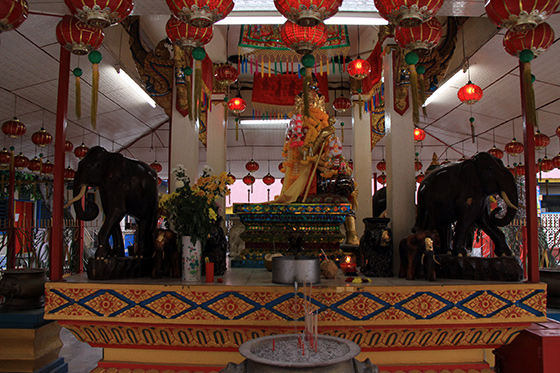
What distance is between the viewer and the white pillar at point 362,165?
757cm

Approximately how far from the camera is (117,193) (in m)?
3.68

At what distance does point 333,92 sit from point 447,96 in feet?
9.62

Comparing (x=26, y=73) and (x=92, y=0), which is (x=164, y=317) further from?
(x=26, y=73)

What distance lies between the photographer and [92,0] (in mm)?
2555

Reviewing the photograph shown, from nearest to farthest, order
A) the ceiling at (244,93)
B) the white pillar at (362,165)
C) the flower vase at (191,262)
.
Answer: the flower vase at (191,262)
the ceiling at (244,93)
the white pillar at (362,165)

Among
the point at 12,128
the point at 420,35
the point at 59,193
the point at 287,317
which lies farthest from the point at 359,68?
the point at 12,128

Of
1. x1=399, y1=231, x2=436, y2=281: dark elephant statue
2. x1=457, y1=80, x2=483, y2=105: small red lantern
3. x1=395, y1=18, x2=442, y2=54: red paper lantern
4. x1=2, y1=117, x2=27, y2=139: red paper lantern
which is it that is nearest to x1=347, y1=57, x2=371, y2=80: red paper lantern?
x1=457, y1=80, x2=483, y2=105: small red lantern

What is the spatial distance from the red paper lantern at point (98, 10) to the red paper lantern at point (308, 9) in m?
1.02

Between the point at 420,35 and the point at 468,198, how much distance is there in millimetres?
1477

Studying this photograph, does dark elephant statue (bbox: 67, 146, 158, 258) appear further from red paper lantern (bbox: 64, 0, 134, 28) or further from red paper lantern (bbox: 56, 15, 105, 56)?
red paper lantern (bbox: 64, 0, 134, 28)

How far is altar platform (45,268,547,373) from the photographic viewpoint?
3139 millimetres

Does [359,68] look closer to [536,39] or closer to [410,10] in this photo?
[536,39]

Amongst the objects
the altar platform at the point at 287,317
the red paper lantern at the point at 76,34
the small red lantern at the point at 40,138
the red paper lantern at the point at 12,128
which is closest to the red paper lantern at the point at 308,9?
the red paper lantern at the point at 76,34

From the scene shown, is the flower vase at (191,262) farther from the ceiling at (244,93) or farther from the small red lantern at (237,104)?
the small red lantern at (237,104)
